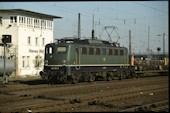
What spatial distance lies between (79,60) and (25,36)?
26.4 m

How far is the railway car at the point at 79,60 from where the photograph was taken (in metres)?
25.2

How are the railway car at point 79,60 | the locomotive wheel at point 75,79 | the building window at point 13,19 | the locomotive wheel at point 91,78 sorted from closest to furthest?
1. the railway car at point 79,60
2. the locomotive wheel at point 75,79
3. the locomotive wheel at point 91,78
4. the building window at point 13,19

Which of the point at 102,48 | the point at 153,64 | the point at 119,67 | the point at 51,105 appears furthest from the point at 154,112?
the point at 153,64

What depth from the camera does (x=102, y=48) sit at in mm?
28688

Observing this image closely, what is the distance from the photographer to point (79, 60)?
25969 mm

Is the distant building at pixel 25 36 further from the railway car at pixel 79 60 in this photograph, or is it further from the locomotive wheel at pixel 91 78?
the locomotive wheel at pixel 91 78

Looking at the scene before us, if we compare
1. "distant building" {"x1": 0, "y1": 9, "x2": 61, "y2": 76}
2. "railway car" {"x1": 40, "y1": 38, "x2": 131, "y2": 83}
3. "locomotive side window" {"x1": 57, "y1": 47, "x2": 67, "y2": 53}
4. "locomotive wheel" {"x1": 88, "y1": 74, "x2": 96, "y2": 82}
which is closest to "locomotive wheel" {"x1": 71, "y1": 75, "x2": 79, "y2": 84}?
"railway car" {"x1": 40, "y1": 38, "x2": 131, "y2": 83}

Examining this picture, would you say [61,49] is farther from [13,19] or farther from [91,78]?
[13,19]

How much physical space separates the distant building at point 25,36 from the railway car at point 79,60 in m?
22.2

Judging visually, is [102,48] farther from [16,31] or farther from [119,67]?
[16,31]

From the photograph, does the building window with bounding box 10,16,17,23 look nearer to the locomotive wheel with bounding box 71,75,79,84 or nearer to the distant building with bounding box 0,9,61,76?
the distant building with bounding box 0,9,61,76

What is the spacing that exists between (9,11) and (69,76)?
27.9 meters

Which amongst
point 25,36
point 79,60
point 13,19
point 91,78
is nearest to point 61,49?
point 79,60

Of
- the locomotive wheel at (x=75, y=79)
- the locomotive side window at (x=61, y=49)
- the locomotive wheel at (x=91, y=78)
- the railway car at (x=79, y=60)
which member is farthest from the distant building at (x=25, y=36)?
the locomotive wheel at (x=75, y=79)
